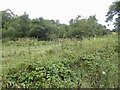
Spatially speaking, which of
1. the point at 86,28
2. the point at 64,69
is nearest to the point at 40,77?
the point at 64,69

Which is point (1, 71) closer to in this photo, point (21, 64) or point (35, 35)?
point (21, 64)

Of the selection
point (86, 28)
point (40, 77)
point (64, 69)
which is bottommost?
point (40, 77)

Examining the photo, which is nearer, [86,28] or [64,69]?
[64,69]

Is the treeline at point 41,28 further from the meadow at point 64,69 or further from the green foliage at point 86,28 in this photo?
the meadow at point 64,69

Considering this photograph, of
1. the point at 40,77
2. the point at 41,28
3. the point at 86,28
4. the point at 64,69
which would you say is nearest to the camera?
the point at 40,77

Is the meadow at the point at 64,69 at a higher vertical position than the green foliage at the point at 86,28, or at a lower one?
lower

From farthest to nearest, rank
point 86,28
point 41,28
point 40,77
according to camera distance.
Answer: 1. point 41,28
2. point 86,28
3. point 40,77

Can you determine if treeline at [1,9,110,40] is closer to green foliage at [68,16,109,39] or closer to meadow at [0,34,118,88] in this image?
green foliage at [68,16,109,39]

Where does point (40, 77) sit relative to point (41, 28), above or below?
below

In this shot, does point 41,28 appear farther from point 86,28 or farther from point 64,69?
point 64,69

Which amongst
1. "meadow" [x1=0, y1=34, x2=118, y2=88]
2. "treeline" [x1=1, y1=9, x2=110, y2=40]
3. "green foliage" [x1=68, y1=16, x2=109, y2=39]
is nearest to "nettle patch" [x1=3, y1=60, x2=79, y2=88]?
"meadow" [x1=0, y1=34, x2=118, y2=88]

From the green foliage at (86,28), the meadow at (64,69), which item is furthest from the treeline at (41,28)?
the meadow at (64,69)

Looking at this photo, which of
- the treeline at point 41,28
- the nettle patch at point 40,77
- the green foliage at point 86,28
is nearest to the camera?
the nettle patch at point 40,77

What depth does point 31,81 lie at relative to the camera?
227 inches
